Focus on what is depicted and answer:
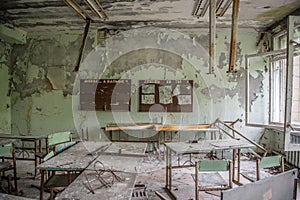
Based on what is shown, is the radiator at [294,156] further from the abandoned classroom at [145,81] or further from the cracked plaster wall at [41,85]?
the cracked plaster wall at [41,85]

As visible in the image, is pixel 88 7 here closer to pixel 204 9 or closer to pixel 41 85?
pixel 204 9

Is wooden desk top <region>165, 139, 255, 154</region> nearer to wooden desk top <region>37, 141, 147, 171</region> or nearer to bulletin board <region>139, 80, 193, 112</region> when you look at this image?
wooden desk top <region>37, 141, 147, 171</region>

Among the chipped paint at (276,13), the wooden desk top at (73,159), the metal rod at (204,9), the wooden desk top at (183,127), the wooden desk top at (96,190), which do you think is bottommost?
the wooden desk top at (96,190)

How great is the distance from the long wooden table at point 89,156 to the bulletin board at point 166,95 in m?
2.67

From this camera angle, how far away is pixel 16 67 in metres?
6.82

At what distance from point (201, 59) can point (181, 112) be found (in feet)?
4.40

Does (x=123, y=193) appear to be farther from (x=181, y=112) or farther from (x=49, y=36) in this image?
(x=49, y=36)

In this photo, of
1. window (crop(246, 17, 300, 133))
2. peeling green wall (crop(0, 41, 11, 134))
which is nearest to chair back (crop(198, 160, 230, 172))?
window (crop(246, 17, 300, 133))

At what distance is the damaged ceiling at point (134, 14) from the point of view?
4695 mm

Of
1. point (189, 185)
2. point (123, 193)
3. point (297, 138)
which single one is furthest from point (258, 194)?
point (297, 138)

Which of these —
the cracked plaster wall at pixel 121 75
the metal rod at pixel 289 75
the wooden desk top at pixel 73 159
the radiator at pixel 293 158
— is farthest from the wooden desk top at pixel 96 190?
the cracked plaster wall at pixel 121 75

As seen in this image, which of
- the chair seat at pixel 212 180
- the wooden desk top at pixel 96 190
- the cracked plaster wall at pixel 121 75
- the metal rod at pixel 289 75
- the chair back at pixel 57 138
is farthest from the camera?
the cracked plaster wall at pixel 121 75

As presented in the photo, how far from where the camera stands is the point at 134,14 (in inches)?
211

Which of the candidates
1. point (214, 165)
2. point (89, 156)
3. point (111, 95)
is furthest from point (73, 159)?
point (111, 95)
